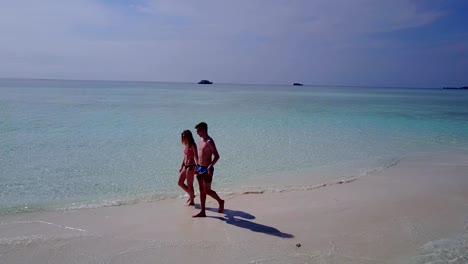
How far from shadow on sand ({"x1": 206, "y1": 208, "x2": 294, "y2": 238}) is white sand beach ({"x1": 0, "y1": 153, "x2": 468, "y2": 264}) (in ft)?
0.05

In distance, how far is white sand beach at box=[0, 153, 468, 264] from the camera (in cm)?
435

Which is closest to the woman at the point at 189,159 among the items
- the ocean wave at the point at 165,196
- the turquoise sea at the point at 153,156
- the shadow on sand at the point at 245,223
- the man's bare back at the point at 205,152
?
the man's bare back at the point at 205,152

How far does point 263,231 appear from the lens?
5.12 metres

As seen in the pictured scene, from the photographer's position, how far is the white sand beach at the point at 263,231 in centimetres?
435

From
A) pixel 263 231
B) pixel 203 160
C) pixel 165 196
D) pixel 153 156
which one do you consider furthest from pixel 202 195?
pixel 153 156

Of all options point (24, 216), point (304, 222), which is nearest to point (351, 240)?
point (304, 222)

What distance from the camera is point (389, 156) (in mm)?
11727

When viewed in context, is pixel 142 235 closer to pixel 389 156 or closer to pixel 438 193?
pixel 438 193

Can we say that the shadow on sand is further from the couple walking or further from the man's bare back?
the man's bare back

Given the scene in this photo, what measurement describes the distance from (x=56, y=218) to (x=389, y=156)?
999 cm

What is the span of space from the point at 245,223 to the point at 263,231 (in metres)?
0.41

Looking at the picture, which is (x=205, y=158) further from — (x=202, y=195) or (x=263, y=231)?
(x=263, y=231)

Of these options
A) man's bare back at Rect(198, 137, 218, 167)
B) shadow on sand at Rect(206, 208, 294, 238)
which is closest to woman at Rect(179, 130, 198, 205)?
man's bare back at Rect(198, 137, 218, 167)

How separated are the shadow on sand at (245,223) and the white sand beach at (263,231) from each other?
0.01m
